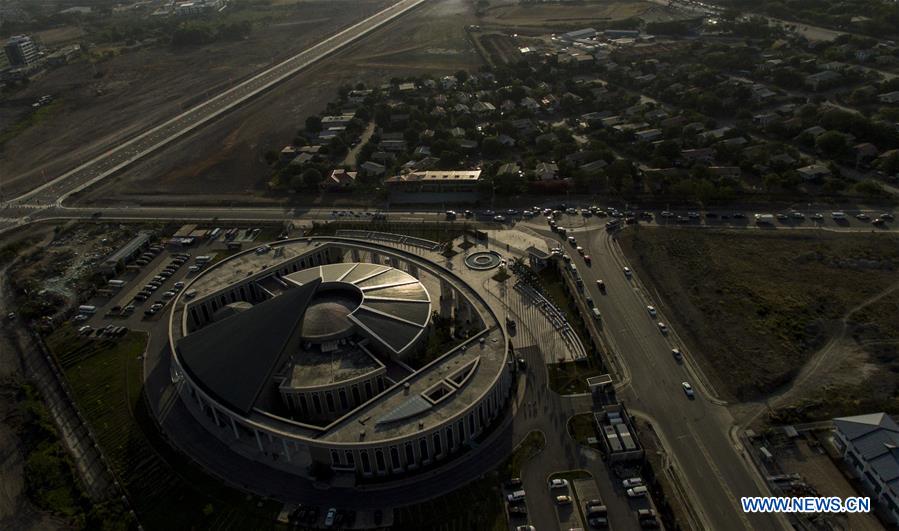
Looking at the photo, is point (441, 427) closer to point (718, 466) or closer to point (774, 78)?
point (718, 466)

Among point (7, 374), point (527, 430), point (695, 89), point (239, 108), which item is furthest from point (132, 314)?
point (695, 89)

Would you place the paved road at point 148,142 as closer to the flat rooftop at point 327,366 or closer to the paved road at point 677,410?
the flat rooftop at point 327,366

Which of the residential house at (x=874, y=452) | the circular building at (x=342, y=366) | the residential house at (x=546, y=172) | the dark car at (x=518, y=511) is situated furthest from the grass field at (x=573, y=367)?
the residential house at (x=546, y=172)

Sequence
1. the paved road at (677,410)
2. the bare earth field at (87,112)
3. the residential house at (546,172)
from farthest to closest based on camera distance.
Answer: the bare earth field at (87,112) < the residential house at (546,172) < the paved road at (677,410)

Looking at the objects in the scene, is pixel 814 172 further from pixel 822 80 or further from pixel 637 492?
pixel 637 492

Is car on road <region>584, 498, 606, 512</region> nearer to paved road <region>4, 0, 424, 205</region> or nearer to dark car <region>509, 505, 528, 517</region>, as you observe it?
dark car <region>509, 505, 528, 517</region>

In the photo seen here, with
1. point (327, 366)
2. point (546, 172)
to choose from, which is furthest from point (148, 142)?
point (327, 366)
